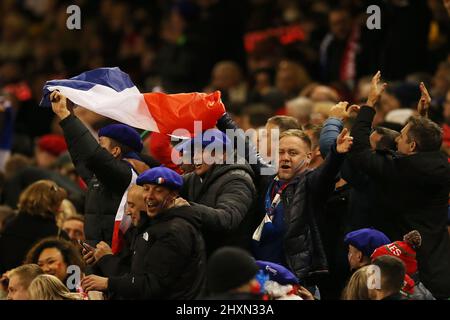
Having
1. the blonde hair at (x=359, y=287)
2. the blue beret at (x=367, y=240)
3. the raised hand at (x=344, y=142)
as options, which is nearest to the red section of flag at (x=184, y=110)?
the raised hand at (x=344, y=142)

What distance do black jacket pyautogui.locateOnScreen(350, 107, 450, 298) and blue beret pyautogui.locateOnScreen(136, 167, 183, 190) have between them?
1.33 metres

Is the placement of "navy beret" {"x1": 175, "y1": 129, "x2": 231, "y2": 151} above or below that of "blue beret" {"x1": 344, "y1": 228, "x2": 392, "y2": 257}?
above

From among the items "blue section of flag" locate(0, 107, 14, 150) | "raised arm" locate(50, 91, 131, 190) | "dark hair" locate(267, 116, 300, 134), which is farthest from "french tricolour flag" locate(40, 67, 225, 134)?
"blue section of flag" locate(0, 107, 14, 150)

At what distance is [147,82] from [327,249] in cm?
763

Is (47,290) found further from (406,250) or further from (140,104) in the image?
(406,250)

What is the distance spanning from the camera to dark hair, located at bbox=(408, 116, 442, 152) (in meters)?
8.57

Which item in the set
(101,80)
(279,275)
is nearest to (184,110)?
(101,80)

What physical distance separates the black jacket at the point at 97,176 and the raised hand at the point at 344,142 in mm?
1478

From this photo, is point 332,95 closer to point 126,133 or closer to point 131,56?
point 126,133

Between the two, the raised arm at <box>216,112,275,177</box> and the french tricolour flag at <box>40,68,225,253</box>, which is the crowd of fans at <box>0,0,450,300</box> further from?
the french tricolour flag at <box>40,68,225,253</box>

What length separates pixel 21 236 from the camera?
398 inches

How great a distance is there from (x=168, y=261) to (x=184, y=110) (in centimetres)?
167

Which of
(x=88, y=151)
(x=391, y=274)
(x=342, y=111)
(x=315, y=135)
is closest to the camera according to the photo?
(x=391, y=274)

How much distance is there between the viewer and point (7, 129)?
1393 centimetres
